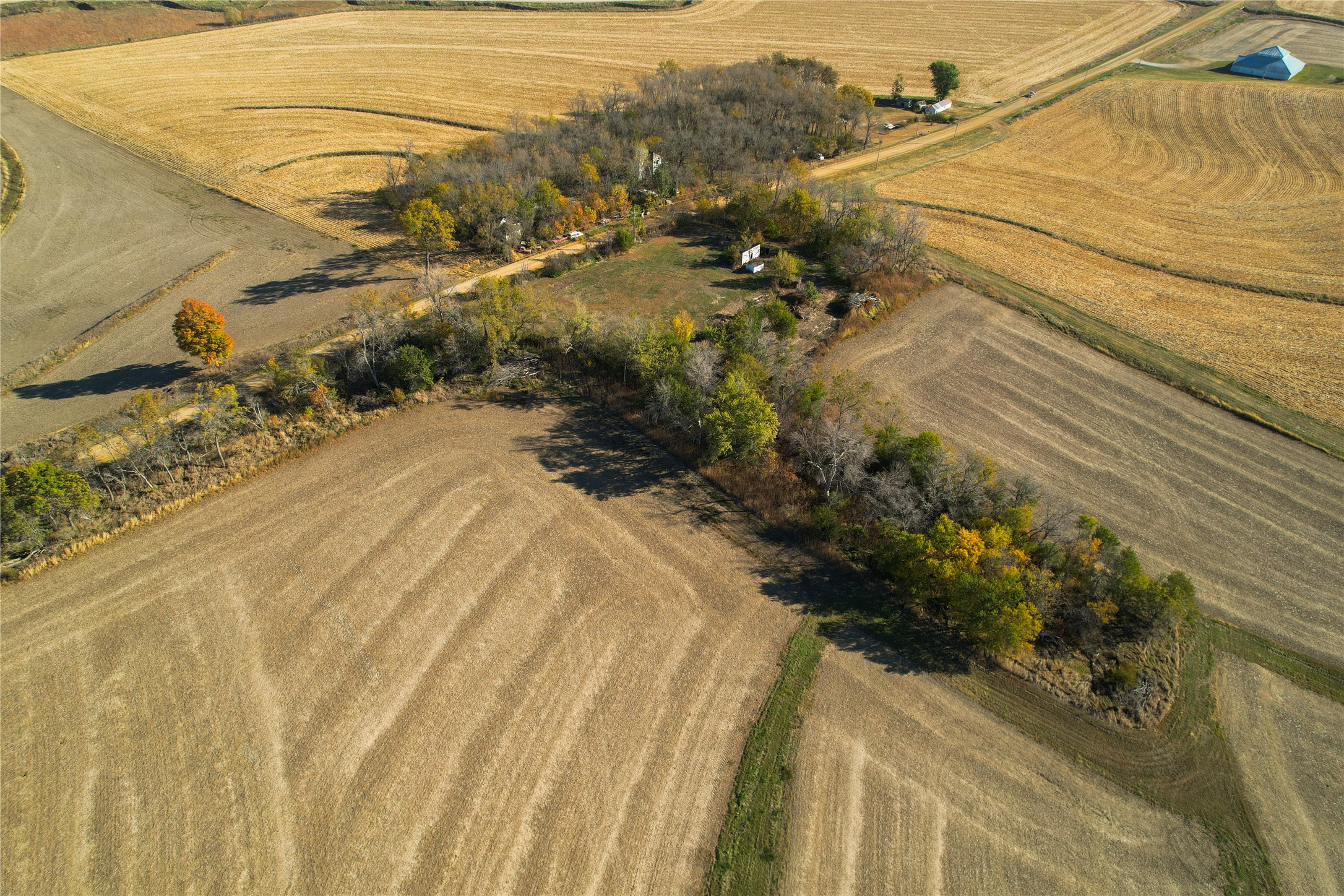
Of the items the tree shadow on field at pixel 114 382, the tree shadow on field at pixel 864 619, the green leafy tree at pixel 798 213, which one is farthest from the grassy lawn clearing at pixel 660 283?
the tree shadow on field at pixel 114 382

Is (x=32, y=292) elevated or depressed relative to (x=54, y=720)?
elevated

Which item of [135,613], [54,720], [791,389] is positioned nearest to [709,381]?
[791,389]

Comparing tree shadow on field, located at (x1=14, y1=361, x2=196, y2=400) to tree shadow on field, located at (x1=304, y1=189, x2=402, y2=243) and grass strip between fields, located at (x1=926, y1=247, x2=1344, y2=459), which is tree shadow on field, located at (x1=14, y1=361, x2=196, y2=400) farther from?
grass strip between fields, located at (x1=926, y1=247, x2=1344, y2=459)

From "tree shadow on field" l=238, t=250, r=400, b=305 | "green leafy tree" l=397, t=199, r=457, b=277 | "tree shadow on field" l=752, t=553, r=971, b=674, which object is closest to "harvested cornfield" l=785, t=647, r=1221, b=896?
"tree shadow on field" l=752, t=553, r=971, b=674

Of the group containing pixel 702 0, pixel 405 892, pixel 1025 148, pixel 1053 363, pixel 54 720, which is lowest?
pixel 405 892

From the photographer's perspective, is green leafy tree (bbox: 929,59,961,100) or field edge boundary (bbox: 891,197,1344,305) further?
green leafy tree (bbox: 929,59,961,100)

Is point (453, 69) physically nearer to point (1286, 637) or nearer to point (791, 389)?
point (791, 389)
